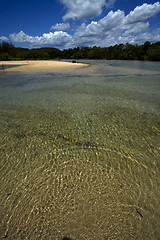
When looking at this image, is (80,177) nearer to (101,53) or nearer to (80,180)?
(80,180)

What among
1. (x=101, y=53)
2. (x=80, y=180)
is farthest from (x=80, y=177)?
(x=101, y=53)

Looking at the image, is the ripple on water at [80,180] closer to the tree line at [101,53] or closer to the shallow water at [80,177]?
the shallow water at [80,177]

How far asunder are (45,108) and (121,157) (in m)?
5.31

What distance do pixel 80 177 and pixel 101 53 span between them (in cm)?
14180

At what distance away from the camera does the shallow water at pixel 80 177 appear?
2.18 metres

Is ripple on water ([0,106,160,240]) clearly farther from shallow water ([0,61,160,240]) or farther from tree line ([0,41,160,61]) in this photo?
tree line ([0,41,160,61])

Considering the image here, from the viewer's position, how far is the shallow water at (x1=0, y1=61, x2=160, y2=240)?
218cm

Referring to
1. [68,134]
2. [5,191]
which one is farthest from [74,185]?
[68,134]

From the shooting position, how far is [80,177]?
3080mm

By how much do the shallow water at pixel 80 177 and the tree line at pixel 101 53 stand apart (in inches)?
3002

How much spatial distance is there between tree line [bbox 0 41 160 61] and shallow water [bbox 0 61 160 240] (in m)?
76.2

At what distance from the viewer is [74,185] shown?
2879 mm

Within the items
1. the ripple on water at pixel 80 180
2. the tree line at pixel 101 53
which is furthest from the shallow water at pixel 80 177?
the tree line at pixel 101 53

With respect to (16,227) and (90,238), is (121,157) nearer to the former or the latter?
(90,238)
